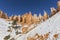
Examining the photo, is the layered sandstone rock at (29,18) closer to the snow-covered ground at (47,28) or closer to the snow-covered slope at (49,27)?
the snow-covered ground at (47,28)

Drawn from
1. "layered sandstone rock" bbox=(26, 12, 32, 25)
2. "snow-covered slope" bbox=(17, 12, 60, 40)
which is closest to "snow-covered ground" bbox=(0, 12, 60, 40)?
"snow-covered slope" bbox=(17, 12, 60, 40)

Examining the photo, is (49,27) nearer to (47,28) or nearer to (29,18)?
(47,28)

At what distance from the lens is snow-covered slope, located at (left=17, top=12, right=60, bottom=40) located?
1146cm

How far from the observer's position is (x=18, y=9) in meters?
13.8

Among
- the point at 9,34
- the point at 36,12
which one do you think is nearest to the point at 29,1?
the point at 36,12

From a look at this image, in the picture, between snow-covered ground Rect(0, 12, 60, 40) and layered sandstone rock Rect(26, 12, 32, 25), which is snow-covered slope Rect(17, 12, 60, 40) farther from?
layered sandstone rock Rect(26, 12, 32, 25)

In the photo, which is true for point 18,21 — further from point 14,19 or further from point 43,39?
point 43,39

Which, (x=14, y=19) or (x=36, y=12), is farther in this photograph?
(x=14, y=19)

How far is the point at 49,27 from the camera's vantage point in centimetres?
1192

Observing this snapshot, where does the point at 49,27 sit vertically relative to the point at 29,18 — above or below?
above

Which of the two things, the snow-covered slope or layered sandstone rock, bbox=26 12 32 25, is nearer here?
the snow-covered slope

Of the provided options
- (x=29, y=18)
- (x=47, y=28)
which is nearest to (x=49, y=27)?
(x=47, y=28)

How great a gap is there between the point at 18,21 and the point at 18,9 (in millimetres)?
1077

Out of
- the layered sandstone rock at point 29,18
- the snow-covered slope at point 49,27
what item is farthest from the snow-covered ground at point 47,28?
the layered sandstone rock at point 29,18
